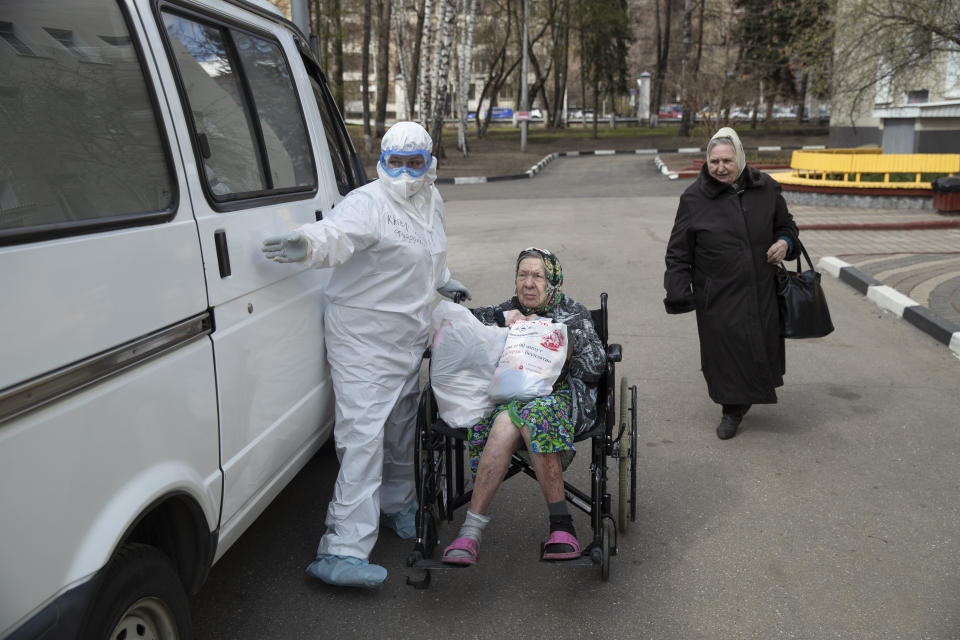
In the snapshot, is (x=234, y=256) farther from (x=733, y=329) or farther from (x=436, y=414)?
(x=733, y=329)

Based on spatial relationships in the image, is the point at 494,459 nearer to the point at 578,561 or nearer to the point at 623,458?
the point at 578,561

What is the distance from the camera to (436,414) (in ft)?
12.5

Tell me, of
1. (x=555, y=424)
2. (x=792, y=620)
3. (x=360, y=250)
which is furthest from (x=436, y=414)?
(x=792, y=620)

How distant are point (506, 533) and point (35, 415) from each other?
8.34 feet

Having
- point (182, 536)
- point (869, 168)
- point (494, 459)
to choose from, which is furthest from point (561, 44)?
point (182, 536)

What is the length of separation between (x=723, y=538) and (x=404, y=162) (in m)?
2.22

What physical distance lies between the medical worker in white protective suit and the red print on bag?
537 millimetres

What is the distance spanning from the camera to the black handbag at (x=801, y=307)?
503cm

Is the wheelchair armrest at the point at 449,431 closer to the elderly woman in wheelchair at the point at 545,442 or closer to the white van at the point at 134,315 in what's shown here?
the elderly woman in wheelchair at the point at 545,442

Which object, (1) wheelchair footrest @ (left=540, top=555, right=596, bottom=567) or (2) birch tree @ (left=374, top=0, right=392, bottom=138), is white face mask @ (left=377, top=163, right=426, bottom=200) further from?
(2) birch tree @ (left=374, top=0, right=392, bottom=138)

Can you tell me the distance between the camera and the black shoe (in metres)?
5.27

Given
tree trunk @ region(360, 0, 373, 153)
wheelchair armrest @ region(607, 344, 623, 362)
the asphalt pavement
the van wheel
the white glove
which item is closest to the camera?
the van wheel

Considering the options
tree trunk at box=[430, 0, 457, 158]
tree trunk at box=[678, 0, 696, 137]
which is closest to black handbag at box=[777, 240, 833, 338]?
tree trunk at box=[430, 0, 457, 158]

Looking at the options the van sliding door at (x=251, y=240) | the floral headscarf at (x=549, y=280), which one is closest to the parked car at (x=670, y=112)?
the floral headscarf at (x=549, y=280)
